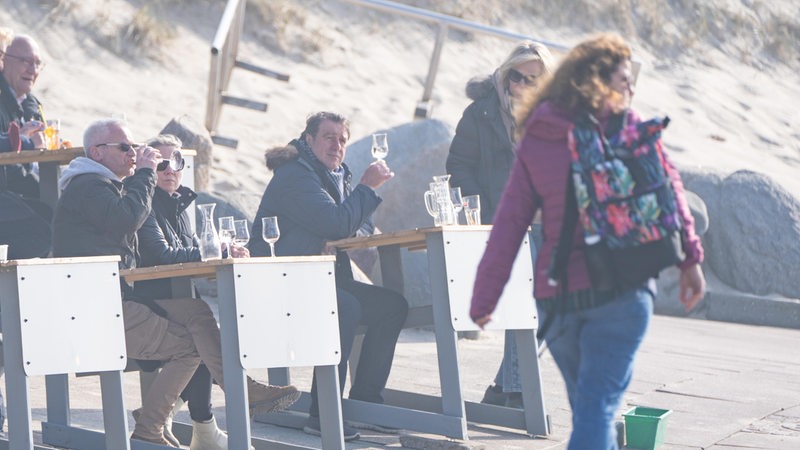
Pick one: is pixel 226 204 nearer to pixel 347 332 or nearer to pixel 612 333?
pixel 347 332

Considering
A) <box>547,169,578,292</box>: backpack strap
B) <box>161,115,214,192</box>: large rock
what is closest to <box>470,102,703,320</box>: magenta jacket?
<box>547,169,578,292</box>: backpack strap

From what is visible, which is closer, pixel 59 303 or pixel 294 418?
pixel 59 303

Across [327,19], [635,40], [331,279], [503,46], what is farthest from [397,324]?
[635,40]

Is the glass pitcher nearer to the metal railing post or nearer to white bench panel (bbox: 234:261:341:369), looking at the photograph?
white bench panel (bbox: 234:261:341:369)

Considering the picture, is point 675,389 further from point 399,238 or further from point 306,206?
point 306,206

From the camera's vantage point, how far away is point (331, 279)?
19.7 feet

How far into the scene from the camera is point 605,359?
14.3ft

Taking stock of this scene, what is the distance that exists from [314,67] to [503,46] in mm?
3237

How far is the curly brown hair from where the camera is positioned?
14.4 ft

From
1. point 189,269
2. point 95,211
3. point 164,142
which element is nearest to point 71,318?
point 189,269

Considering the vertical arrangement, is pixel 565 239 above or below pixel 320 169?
below

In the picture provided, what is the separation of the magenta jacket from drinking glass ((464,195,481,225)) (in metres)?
2.32

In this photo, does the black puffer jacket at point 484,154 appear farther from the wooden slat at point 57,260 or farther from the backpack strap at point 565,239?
the backpack strap at point 565,239

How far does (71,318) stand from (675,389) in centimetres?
381
